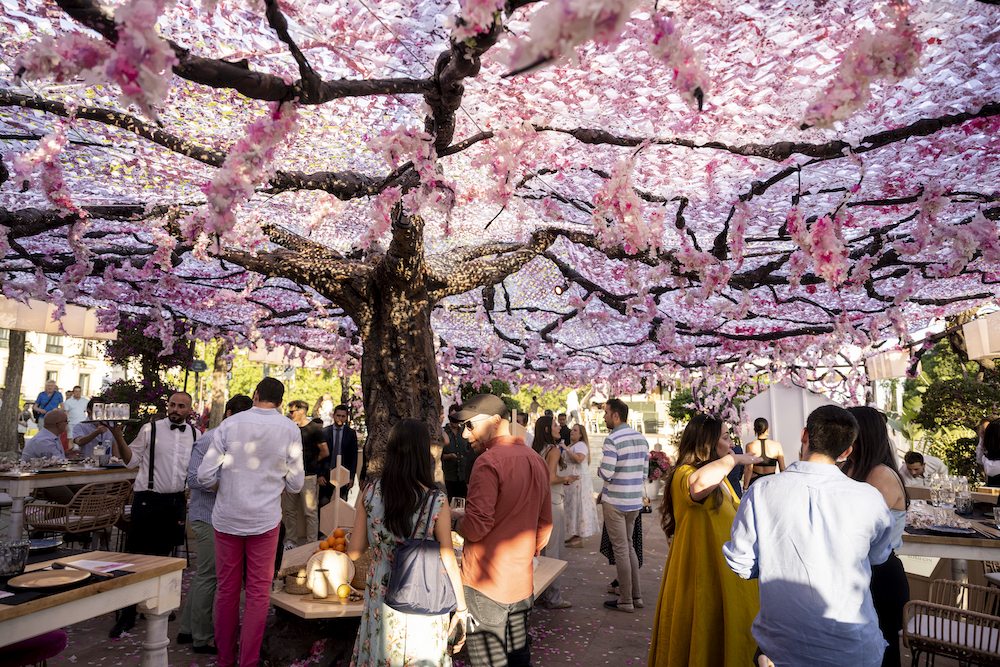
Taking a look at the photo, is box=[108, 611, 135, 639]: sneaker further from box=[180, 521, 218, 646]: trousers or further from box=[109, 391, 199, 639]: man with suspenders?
box=[180, 521, 218, 646]: trousers

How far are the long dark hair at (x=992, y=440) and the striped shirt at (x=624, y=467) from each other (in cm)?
356

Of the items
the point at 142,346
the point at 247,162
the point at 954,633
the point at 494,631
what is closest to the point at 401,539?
the point at 494,631

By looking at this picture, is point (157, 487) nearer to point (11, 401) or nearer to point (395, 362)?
point (395, 362)

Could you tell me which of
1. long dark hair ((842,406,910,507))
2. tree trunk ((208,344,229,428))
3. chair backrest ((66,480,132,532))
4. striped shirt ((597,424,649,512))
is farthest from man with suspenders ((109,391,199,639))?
tree trunk ((208,344,229,428))

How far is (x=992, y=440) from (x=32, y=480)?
925 centimetres

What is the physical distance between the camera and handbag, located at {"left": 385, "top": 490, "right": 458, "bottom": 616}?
246 centimetres

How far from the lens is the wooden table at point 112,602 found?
2080mm

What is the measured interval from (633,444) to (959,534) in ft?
7.79

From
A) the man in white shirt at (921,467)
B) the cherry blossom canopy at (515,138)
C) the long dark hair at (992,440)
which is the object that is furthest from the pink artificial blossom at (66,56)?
the man in white shirt at (921,467)

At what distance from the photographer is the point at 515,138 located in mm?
3656

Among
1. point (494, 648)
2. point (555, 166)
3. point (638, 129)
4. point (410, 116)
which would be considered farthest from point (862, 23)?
point (494, 648)

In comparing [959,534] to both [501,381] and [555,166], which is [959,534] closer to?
[555,166]

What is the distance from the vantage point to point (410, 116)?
12.5 ft

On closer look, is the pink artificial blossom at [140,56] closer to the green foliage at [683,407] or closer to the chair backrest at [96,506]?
the chair backrest at [96,506]
